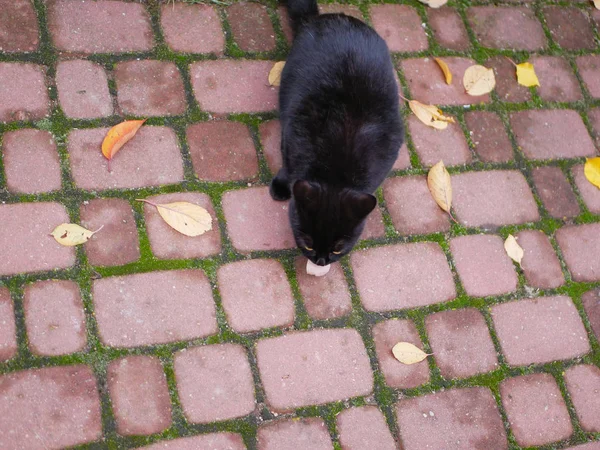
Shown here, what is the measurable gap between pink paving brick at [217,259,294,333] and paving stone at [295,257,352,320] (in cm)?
6

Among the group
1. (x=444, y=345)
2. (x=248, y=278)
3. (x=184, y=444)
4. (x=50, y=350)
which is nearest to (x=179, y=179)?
(x=248, y=278)

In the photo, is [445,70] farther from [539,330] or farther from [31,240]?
[31,240]

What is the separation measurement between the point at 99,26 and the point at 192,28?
1.25 ft

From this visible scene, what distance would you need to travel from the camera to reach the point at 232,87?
2.71m

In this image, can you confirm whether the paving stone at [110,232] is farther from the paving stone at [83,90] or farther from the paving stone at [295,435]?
the paving stone at [295,435]

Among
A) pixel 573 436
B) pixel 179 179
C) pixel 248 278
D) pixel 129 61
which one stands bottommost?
pixel 573 436

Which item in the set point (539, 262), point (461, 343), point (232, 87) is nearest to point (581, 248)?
point (539, 262)

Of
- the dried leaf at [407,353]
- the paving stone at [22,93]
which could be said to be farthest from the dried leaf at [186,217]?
the dried leaf at [407,353]

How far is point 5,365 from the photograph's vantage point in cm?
202

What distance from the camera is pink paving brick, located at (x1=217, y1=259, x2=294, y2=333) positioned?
90.1 inches

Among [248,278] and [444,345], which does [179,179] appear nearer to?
[248,278]

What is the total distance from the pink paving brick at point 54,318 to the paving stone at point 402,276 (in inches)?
39.7

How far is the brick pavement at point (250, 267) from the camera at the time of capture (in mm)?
2119

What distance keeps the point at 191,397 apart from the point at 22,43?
152 centimetres
